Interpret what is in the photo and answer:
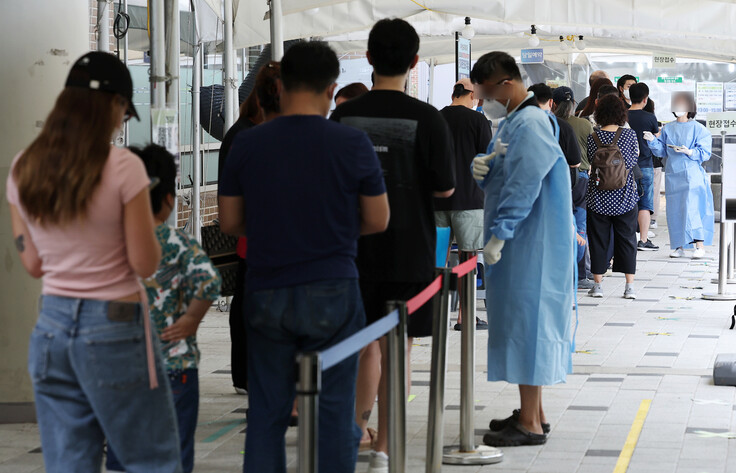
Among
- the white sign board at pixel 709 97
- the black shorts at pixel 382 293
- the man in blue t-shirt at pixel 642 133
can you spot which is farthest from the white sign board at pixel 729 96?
the black shorts at pixel 382 293

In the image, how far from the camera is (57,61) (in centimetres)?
580

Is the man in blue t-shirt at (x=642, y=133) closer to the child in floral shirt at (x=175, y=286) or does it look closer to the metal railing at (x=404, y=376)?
the metal railing at (x=404, y=376)

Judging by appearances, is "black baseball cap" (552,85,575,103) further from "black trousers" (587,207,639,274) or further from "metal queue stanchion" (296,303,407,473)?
"metal queue stanchion" (296,303,407,473)

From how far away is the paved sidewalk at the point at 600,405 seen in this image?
5.17 metres

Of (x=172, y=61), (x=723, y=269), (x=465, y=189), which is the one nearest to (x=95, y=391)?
(x=172, y=61)

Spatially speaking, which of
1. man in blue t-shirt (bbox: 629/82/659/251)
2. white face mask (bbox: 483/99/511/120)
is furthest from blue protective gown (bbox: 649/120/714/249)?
white face mask (bbox: 483/99/511/120)

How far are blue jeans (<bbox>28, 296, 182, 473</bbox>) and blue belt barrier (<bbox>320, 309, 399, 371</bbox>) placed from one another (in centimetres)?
49

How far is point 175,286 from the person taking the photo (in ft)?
12.4

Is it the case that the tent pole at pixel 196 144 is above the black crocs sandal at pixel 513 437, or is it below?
above

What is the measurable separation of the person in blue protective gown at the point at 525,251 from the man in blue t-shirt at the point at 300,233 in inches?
62.9

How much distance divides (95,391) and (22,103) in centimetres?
312

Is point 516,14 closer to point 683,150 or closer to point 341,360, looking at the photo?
point 683,150

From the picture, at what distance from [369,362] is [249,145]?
1.56 metres

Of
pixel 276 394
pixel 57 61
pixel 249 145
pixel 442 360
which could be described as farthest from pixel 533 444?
pixel 57 61
